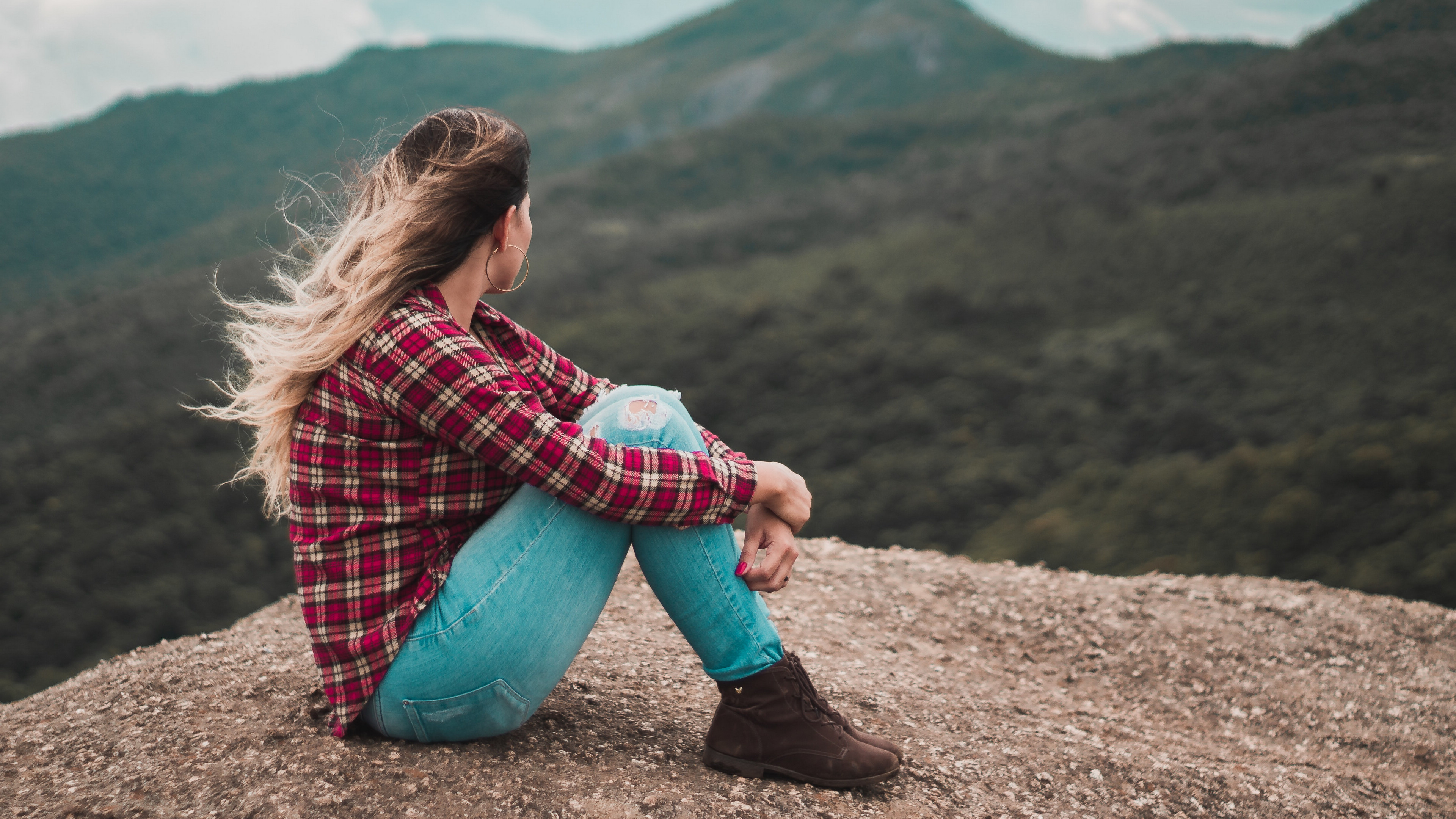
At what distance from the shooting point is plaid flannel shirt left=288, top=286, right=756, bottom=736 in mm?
1656

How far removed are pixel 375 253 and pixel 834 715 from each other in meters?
1.50

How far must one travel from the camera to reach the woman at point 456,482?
1.68m

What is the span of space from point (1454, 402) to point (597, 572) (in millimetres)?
15971

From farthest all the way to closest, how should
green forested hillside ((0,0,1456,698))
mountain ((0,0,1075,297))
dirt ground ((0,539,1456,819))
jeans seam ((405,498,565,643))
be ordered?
mountain ((0,0,1075,297)), green forested hillside ((0,0,1456,698)), dirt ground ((0,539,1456,819)), jeans seam ((405,498,565,643))

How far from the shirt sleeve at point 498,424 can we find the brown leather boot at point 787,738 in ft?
1.78

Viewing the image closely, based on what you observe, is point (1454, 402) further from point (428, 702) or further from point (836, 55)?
point (836, 55)

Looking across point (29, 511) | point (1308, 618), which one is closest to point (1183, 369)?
point (1308, 618)

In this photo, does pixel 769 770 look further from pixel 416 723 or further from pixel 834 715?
pixel 416 723

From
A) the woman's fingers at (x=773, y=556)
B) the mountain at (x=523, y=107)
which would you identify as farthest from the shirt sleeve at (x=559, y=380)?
the mountain at (x=523, y=107)

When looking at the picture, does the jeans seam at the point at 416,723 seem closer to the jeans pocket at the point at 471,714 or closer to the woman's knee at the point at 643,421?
the jeans pocket at the point at 471,714

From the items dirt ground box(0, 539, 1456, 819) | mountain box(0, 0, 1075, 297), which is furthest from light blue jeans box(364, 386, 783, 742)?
mountain box(0, 0, 1075, 297)

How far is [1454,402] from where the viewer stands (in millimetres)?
13094

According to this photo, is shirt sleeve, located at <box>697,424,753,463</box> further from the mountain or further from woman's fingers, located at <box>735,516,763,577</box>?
the mountain

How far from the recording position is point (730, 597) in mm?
1900
